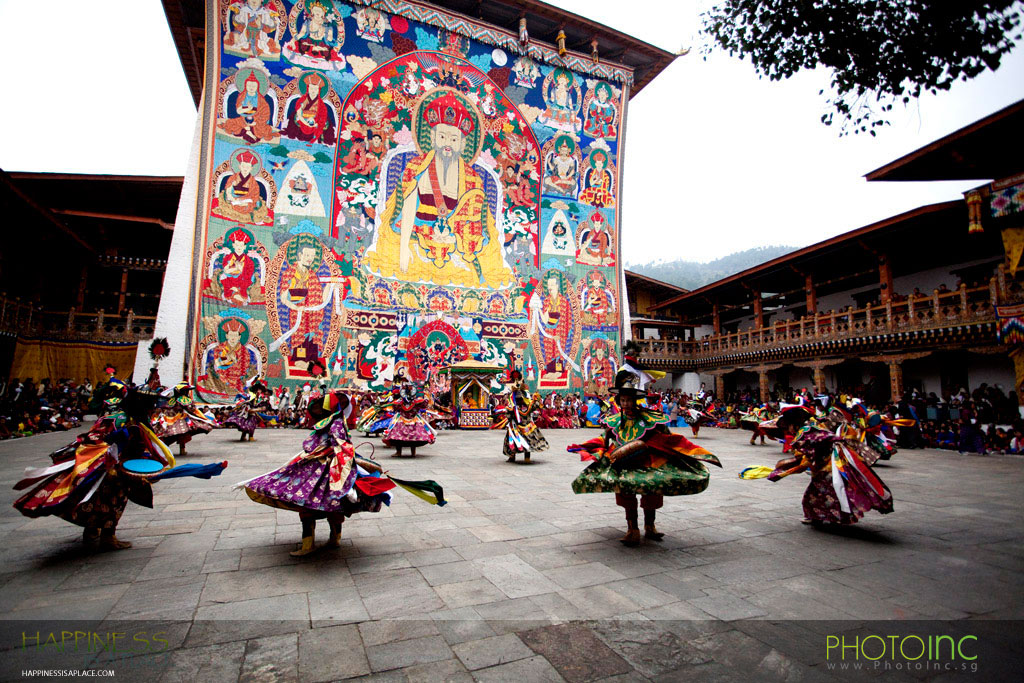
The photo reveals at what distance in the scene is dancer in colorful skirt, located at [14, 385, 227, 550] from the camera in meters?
3.21

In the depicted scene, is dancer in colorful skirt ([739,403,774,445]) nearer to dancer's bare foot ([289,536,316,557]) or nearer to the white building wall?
dancer's bare foot ([289,536,316,557])

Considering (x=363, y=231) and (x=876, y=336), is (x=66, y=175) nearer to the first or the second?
(x=363, y=231)

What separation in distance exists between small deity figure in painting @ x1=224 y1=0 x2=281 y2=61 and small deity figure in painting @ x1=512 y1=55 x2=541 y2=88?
28.1 ft

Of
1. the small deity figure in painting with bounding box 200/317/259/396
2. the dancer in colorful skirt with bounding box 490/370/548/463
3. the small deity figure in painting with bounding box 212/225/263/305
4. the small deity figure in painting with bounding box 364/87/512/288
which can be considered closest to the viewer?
the dancer in colorful skirt with bounding box 490/370/548/463

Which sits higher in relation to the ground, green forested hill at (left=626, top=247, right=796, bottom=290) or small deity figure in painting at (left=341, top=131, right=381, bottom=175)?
green forested hill at (left=626, top=247, right=796, bottom=290)

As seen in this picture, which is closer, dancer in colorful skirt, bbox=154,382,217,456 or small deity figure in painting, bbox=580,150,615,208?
dancer in colorful skirt, bbox=154,382,217,456

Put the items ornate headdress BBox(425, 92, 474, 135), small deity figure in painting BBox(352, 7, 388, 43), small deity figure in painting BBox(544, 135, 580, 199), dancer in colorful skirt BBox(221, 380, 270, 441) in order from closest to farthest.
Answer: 1. dancer in colorful skirt BBox(221, 380, 270, 441)
2. small deity figure in painting BBox(352, 7, 388, 43)
3. ornate headdress BBox(425, 92, 474, 135)
4. small deity figure in painting BBox(544, 135, 580, 199)

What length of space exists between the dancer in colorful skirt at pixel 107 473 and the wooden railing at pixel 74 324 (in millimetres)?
16021

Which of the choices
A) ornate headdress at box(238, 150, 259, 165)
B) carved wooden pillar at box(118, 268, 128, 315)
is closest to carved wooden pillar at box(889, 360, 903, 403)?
ornate headdress at box(238, 150, 259, 165)

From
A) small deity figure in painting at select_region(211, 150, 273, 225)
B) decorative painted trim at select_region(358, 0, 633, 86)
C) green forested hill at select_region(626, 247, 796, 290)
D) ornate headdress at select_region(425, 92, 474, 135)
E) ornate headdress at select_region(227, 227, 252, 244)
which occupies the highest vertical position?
green forested hill at select_region(626, 247, 796, 290)

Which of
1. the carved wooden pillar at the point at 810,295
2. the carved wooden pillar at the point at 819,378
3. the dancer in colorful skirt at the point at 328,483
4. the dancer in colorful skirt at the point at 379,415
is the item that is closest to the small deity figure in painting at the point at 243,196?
the dancer in colorful skirt at the point at 379,415

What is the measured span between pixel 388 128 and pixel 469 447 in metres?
12.6

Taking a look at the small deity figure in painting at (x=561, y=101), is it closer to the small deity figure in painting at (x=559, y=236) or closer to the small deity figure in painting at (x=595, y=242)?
the small deity figure in painting at (x=559, y=236)

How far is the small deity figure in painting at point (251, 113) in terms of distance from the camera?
51.9ft
